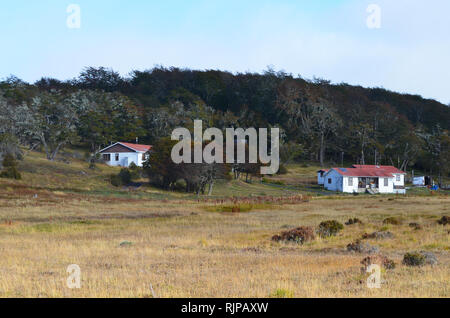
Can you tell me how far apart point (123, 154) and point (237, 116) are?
38.1m

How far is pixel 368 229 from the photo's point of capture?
2870 centimetres

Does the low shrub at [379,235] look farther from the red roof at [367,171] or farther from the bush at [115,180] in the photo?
the red roof at [367,171]

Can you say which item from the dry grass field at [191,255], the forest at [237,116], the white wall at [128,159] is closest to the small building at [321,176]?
the forest at [237,116]

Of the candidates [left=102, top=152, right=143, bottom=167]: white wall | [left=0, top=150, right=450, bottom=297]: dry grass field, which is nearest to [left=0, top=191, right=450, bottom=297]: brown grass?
[left=0, top=150, right=450, bottom=297]: dry grass field

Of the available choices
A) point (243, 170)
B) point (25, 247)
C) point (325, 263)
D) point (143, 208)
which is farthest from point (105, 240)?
point (243, 170)

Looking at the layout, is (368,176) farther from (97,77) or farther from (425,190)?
(97,77)

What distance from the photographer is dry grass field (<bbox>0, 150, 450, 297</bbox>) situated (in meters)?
12.5

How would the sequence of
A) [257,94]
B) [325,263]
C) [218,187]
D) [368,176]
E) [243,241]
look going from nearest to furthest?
[325,263] → [243,241] → [218,187] → [368,176] → [257,94]

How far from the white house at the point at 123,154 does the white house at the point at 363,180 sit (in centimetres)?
3291

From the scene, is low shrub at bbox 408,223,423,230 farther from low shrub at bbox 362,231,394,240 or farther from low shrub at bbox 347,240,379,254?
low shrub at bbox 347,240,379,254

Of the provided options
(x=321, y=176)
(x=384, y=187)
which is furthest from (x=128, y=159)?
(x=384, y=187)

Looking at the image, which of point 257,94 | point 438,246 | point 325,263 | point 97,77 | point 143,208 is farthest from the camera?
point 97,77

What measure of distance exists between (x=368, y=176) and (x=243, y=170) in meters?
19.8

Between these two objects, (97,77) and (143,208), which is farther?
(97,77)
